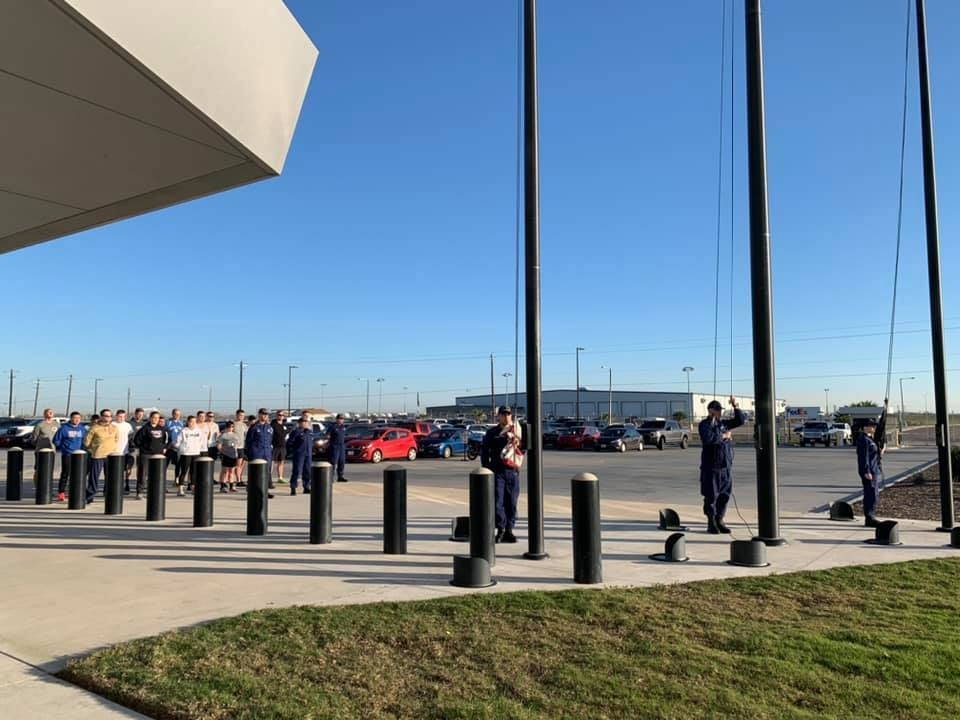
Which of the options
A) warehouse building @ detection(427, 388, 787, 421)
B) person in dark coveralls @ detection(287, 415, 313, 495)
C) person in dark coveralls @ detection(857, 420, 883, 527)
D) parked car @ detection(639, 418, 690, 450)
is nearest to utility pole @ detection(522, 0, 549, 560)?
person in dark coveralls @ detection(857, 420, 883, 527)

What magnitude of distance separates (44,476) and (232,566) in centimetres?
756

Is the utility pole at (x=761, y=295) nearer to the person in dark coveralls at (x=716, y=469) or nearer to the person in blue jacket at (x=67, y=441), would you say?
the person in dark coveralls at (x=716, y=469)

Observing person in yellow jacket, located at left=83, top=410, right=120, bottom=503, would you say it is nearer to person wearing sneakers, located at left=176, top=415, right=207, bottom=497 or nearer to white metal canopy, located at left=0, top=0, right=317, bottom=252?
person wearing sneakers, located at left=176, top=415, right=207, bottom=497

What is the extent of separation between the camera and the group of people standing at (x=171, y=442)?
13.3 meters

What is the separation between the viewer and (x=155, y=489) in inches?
447

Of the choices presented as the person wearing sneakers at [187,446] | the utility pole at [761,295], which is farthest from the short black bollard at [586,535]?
the person wearing sneakers at [187,446]

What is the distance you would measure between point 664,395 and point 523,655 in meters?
132

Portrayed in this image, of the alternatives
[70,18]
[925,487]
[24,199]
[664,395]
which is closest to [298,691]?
[70,18]

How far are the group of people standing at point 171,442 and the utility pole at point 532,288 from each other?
6926 mm

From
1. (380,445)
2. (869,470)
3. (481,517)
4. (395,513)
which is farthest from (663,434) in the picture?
(481,517)

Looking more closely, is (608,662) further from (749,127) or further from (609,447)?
(609,447)

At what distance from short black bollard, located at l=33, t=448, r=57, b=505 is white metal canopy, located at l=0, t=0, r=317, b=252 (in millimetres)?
6080

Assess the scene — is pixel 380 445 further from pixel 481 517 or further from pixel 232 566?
pixel 481 517

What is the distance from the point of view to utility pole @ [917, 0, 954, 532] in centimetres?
1025
